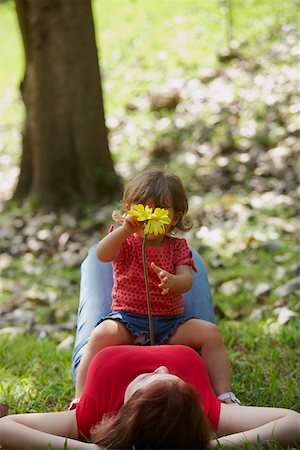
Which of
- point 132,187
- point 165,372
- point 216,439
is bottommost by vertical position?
point 216,439

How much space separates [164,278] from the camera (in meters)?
3.04

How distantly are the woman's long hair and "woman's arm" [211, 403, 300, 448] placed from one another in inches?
6.8

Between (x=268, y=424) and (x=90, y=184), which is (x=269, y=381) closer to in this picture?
(x=268, y=424)

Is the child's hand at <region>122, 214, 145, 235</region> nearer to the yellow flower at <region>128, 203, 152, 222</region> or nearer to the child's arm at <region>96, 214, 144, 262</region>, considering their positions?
the child's arm at <region>96, 214, 144, 262</region>

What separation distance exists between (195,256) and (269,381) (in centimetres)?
88

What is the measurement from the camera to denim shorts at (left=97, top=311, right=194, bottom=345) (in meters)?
3.23

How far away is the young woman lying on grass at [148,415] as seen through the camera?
7.90 ft

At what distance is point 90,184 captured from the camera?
24.5 feet

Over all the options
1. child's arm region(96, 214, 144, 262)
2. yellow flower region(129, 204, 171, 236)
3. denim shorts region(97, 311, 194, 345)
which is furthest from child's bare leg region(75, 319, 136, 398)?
yellow flower region(129, 204, 171, 236)

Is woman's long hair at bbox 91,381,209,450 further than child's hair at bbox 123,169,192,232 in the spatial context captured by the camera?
No

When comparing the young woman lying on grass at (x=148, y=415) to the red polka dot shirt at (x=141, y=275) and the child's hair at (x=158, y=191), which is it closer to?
the red polka dot shirt at (x=141, y=275)

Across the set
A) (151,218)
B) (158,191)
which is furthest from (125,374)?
(158,191)

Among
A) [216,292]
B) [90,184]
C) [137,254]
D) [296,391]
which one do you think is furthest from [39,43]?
[296,391]

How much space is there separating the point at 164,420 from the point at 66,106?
5.42 meters
